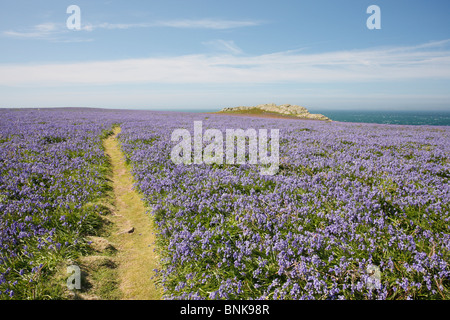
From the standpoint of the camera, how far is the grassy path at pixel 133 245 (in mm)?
3799

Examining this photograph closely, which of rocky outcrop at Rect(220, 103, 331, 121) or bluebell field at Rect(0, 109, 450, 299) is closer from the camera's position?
bluebell field at Rect(0, 109, 450, 299)

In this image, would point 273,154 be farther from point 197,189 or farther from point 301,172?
point 197,189

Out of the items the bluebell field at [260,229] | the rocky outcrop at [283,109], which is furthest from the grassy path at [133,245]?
the rocky outcrop at [283,109]

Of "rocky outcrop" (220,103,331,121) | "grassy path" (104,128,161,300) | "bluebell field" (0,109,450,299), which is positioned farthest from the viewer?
"rocky outcrop" (220,103,331,121)

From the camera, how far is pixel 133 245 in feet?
16.3

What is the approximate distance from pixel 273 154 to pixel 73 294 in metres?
7.60

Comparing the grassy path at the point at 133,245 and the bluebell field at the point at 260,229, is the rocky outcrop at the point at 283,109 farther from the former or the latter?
the grassy path at the point at 133,245

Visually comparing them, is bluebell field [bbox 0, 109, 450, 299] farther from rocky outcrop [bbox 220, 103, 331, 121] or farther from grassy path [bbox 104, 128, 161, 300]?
rocky outcrop [bbox 220, 103, 331, 121]

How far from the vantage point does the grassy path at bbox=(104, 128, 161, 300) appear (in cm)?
380

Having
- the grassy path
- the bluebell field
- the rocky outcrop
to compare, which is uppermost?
the rocky outcrop

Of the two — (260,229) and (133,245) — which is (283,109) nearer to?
(260,229)

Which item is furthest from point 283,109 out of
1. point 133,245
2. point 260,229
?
point 133,245

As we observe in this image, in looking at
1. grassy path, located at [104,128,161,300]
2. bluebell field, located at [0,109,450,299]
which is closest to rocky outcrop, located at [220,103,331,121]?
bluebell field, located at [0,109,450,299]
